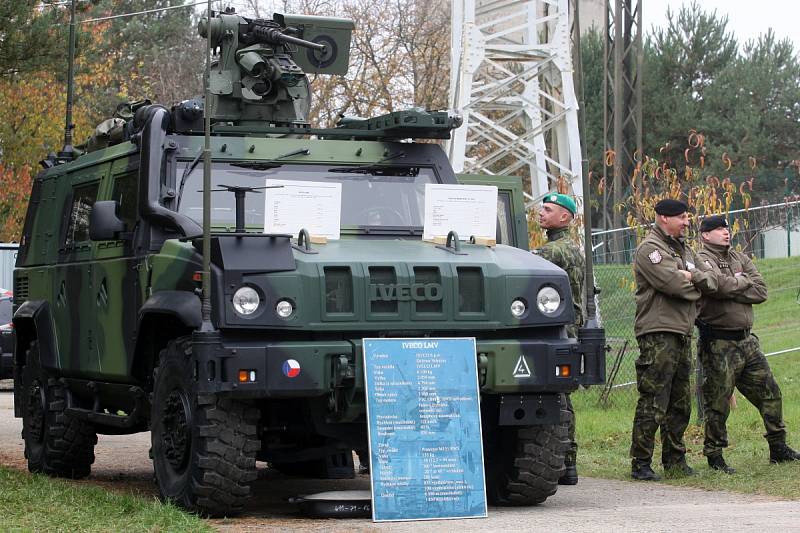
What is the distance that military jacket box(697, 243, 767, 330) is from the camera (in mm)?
11141

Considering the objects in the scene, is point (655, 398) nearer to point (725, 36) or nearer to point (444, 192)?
point (444, 192)

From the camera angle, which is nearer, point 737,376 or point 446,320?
point 446,320

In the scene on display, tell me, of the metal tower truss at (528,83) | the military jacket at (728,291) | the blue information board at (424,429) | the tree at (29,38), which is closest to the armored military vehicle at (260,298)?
the blue information board at (424,429)

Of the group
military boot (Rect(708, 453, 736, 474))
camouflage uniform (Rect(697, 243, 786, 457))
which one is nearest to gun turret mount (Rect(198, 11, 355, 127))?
camouflage uniform (Rect(697, 243, 786, 457))

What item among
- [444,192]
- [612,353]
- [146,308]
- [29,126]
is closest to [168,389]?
[146,308]

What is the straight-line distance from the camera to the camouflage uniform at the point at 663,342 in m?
10.7

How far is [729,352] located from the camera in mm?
11305

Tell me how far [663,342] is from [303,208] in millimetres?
3029

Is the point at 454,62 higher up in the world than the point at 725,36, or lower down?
lower down

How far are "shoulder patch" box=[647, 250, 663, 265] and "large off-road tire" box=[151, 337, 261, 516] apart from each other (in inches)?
133

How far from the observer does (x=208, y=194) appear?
8.36 metres

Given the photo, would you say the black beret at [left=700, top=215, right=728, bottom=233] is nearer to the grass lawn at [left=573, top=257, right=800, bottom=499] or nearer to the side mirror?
the grass lawn at [left=573, top=257, right=800, bottom=499]

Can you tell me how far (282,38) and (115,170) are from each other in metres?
1.50

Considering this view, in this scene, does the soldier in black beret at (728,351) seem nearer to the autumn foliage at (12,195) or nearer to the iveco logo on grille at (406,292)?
the iveco logo on grille at (406,292)
